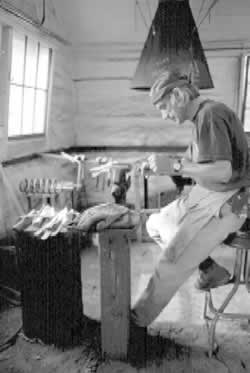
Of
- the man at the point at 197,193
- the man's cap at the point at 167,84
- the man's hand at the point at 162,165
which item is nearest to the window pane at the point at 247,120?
the man at the point at 197,193

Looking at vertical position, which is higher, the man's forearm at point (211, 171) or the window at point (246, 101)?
the window at point (246, 101)

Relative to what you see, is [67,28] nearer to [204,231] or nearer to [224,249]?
[224,249]

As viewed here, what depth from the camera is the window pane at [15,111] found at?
13.5ft

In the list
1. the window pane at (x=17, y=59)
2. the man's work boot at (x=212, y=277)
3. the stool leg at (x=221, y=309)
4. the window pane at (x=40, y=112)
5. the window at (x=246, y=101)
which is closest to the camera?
the stool leg at (x=221, y=309)

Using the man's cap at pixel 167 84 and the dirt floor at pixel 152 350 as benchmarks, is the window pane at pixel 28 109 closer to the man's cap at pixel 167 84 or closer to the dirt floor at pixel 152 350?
the dirt floor at pixel 152 350

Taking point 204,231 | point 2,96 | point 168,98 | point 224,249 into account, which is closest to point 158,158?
point 168,98

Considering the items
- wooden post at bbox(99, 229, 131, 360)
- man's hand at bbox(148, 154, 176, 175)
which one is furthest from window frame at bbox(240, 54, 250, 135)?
wooden post at bbox(99, 229, 131, 360)

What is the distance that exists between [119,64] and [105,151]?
1430 mm

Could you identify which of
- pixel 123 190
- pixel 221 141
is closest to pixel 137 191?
pixel 123 190

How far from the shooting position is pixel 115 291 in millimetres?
2336

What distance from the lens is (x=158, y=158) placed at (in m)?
2.43

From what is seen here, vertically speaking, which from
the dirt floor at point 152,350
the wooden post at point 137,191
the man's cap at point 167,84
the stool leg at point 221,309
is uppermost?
the man's cap at point 167,84

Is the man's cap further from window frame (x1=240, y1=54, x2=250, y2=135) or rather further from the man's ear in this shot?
window frame (x1=240, y1=54, x2=250, y2=135)

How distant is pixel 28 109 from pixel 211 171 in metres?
3.08
